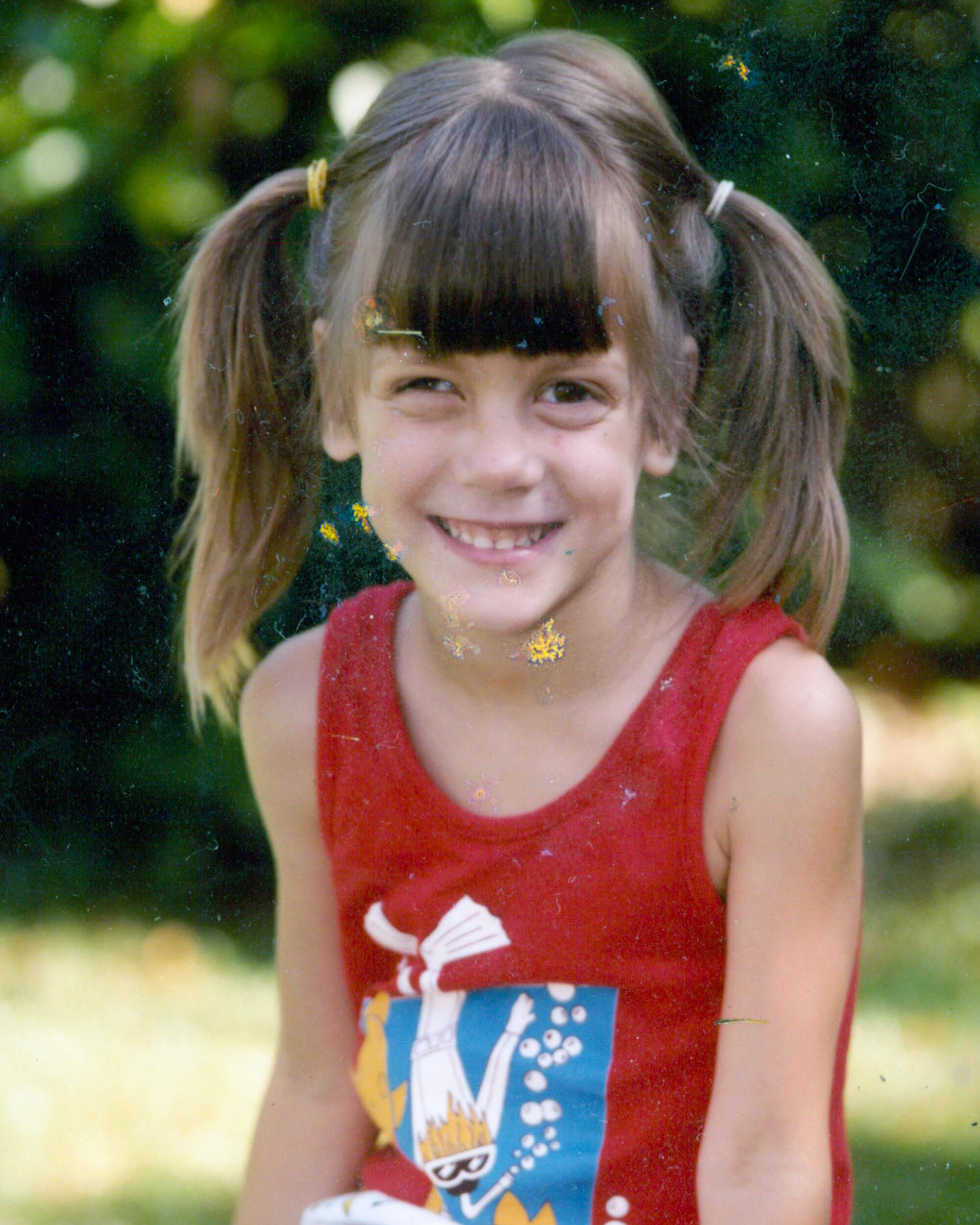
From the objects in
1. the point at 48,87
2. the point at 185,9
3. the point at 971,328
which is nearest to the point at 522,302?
the point at 971,328

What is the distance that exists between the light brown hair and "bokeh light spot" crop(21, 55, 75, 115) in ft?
1.28

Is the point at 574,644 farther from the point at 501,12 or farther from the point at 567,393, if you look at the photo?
the point at 501,12

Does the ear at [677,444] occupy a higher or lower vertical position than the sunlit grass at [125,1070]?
higher

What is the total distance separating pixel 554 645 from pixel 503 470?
0.23 meters

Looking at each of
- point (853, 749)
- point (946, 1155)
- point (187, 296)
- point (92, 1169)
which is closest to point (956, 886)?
point (946, 1155)

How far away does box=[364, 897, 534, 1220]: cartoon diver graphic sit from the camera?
4.40 feet

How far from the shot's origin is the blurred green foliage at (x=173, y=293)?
4.49 feet

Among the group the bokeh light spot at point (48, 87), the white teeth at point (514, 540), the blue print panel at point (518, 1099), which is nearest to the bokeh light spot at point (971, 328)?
the white teeth at point (514, 540)

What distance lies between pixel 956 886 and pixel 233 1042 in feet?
3.87

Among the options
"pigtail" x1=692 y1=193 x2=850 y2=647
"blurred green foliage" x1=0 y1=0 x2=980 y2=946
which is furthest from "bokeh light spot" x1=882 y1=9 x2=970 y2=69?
"pigtail" x1=692 y1=193 x2=850 y2=647

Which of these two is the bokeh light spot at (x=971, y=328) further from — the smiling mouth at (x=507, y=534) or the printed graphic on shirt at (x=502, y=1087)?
the printed graphic on shirt at (x=502, y=1087)

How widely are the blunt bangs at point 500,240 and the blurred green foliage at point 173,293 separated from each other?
24cm

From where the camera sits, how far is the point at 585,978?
1323 millimetres

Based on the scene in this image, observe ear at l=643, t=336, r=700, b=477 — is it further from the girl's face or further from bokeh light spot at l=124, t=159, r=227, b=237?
bokeh light spot at l=124, t=159, r=227, b=237
